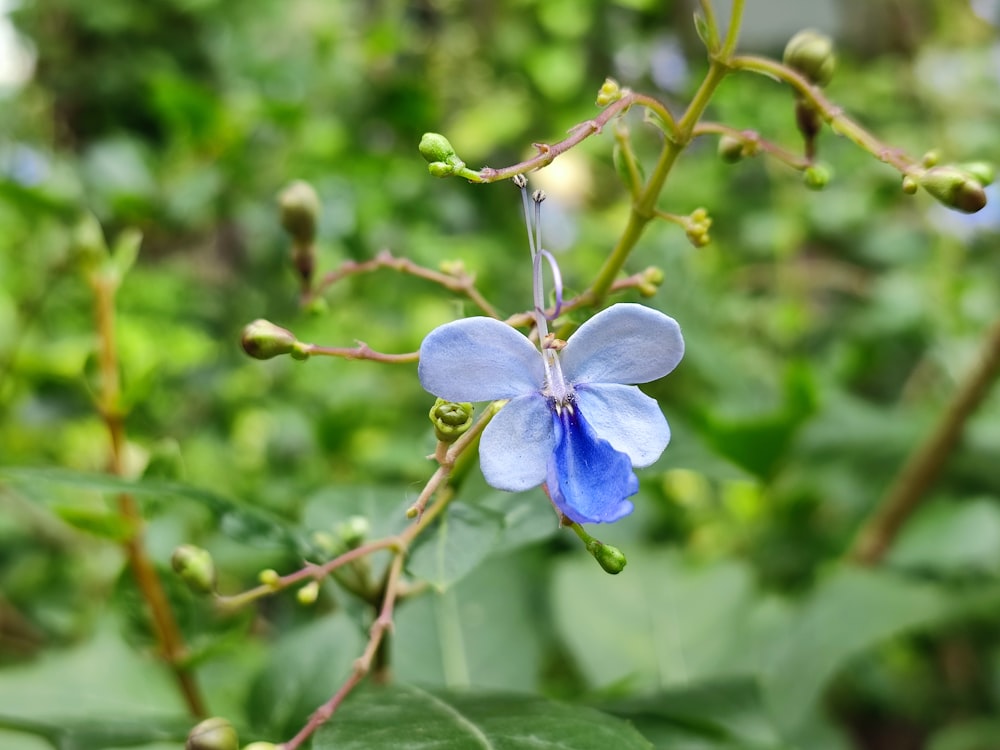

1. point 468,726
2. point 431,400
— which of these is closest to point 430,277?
point 468,726

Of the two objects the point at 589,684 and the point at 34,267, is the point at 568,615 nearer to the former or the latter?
the point at 589,684

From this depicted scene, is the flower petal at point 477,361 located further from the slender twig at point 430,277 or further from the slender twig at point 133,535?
the slender twig at point 133,535

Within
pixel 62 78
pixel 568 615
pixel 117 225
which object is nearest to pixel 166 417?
pixel 117 225

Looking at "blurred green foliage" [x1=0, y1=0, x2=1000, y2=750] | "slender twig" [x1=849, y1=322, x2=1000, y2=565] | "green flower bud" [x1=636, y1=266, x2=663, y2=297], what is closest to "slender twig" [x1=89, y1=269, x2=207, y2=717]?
"blurred green foliage" [x1=0, y1=0, x2=1000, y2=750]

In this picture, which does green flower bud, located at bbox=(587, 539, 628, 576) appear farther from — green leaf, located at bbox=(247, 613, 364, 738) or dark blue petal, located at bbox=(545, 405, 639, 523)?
green leaf, located at bbox=(247, 613, 364, 738)

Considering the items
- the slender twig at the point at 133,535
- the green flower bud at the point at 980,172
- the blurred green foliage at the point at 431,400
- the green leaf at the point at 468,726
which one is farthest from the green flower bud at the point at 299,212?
the green flower bud at the point at 980,172

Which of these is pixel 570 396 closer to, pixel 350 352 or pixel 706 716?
pixel 350 352
